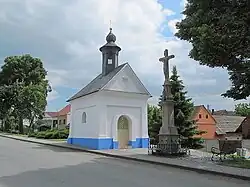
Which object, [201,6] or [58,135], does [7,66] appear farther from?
[201,6]

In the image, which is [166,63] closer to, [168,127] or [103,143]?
[168,127]

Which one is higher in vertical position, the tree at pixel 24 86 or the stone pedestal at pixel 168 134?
the tree at pixel 24 86

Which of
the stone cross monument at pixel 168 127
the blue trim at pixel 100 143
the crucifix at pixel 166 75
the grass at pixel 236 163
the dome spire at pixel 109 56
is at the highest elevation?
the dome spire at pixel 109 56

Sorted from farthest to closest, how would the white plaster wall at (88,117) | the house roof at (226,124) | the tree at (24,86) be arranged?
the tree at (24,86) < the house roof at (226,124) < the white plaster wall at (88,117)

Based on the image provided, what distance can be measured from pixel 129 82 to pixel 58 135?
1894 centimetres

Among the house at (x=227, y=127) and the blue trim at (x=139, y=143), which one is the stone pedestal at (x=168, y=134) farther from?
the house at (x=227, y=127)

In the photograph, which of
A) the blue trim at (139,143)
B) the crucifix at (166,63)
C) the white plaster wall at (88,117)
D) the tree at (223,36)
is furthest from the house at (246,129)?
the tree at (223,36)

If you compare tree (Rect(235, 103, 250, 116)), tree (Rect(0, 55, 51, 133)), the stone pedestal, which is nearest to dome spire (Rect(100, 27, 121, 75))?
the stone pedestal

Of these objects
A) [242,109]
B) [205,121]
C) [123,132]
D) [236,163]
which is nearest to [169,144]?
[236,163]

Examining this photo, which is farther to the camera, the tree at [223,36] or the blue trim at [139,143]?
the blue trim at [139,143]

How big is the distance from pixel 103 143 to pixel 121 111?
121 inches

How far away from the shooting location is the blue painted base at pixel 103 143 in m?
24.9

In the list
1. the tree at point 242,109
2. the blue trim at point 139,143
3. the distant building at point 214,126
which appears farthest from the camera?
the tree at point 242,109

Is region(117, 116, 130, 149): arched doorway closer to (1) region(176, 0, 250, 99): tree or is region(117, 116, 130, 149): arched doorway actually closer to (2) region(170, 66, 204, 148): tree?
(2) region(170, 66, 204, 148): tree
